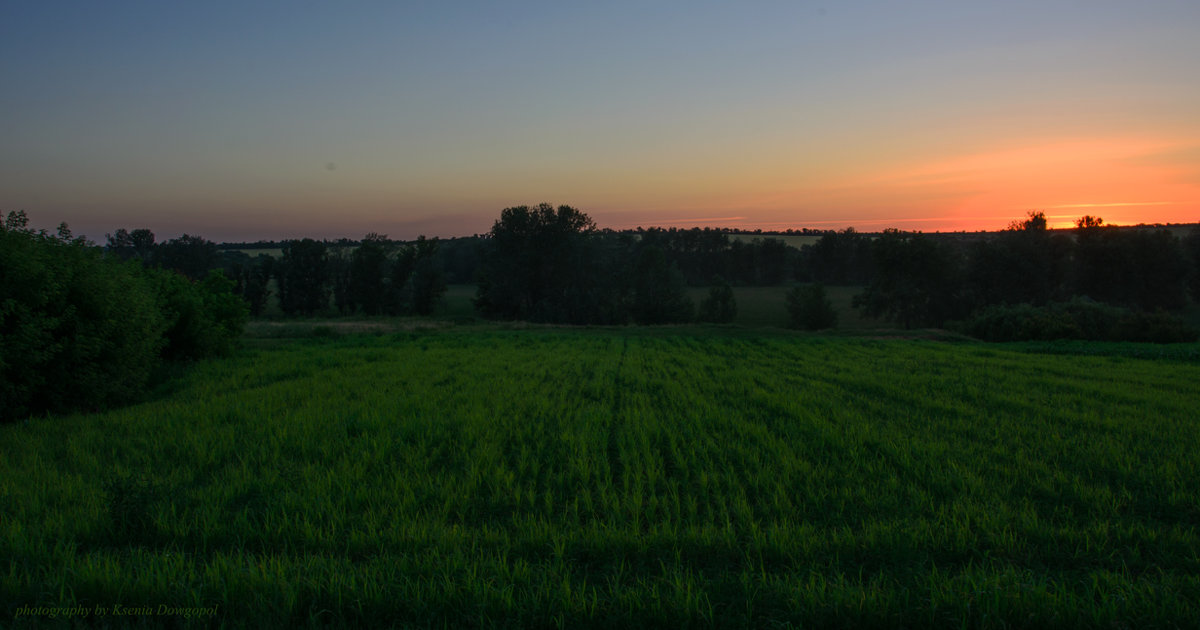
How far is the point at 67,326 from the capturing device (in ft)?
35.3

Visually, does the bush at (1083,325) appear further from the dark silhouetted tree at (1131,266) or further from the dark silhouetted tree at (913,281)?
the dark silhouetted tree at (1131,266)

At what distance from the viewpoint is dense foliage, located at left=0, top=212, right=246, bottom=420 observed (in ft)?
32.0

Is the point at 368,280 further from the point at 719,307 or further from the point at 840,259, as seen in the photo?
the point at 840,259

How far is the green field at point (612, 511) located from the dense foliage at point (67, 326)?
102 centimetres

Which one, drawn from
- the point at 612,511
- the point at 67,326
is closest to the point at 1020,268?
the point at 612,511

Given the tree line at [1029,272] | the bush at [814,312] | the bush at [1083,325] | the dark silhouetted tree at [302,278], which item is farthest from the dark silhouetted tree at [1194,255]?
the dark silhouetted tree at [302,278]

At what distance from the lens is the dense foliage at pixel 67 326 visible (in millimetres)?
9750

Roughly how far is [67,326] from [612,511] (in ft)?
39.0

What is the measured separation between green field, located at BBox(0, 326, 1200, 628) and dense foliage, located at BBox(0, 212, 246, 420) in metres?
1.02

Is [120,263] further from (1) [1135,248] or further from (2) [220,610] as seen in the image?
(1) [1135,248]

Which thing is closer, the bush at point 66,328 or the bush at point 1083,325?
the bush at point 66,328

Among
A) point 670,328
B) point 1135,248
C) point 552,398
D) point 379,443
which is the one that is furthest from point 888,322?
point 379,443

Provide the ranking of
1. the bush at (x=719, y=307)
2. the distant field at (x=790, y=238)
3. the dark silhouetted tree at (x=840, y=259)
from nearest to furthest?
the bush at (x=719, y=307), the dark silhouetted tree at (x=840, y=259), the distant field at (x=790, y=238)

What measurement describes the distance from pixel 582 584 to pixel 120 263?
47.6ft
